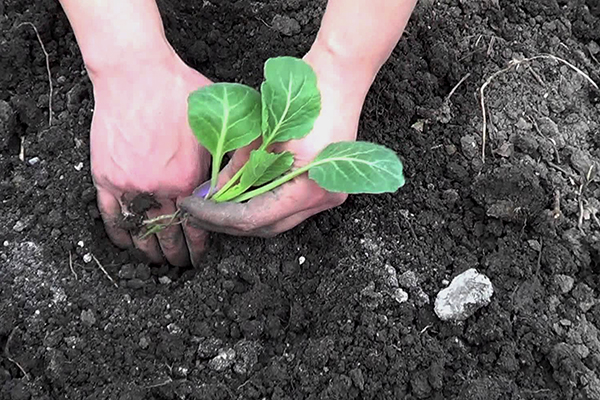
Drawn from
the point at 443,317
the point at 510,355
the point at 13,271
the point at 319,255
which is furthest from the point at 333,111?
the point at 13,271

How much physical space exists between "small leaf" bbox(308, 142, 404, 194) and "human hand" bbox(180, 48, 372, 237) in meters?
0.06

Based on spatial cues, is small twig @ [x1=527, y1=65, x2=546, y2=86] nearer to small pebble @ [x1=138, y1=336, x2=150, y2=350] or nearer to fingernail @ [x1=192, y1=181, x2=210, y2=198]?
fingernail @ [x1=192, y1=181, x2=210, y2=198]

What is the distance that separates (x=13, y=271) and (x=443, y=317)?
802 mm

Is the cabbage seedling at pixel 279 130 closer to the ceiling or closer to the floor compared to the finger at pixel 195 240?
closer to the ceiling

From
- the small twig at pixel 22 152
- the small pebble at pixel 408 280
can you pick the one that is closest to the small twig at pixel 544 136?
the small pebble at pixel 408 280

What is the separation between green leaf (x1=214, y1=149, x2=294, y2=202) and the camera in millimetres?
1281

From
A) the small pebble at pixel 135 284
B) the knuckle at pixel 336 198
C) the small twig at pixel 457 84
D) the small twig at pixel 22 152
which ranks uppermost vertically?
the small twig at pixel 457 84

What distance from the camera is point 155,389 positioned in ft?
4.33

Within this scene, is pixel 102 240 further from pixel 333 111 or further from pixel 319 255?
pixel 333 111

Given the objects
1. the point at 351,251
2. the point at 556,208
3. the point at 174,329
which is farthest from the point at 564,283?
the point at 174,329

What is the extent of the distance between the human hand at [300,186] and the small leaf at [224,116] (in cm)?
5

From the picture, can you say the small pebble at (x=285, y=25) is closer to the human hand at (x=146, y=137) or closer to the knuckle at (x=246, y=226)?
the human hand at (x=146, y=137)

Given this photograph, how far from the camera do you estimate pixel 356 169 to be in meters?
1.27

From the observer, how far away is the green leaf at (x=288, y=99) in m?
1.30
